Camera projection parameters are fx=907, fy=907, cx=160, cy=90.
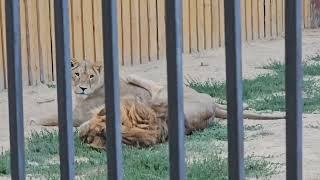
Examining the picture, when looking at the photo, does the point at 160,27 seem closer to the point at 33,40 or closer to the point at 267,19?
the point at 33,40

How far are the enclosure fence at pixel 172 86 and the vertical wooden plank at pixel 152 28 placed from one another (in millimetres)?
7915

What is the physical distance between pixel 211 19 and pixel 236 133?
9018 millimetres

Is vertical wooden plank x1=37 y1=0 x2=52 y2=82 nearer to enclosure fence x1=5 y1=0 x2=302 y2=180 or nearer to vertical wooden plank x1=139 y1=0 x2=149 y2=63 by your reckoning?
vertical wooden plank x1=139 y1=0 x2=149 y2=63

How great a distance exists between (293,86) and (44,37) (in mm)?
7098

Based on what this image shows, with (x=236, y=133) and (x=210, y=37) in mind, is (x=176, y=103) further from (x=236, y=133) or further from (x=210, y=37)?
(x=210, y=37)

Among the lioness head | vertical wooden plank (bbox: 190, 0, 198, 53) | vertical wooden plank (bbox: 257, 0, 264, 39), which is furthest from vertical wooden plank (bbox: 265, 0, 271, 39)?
the lioness head

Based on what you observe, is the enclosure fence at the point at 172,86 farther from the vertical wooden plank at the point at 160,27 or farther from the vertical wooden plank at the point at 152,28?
the vertical wooden plank at the point at 160,27

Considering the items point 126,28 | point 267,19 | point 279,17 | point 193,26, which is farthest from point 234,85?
point 279,17

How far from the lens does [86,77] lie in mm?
5828

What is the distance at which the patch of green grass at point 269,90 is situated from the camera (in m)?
6.52

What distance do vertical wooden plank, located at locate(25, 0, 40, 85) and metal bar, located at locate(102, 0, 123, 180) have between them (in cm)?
675

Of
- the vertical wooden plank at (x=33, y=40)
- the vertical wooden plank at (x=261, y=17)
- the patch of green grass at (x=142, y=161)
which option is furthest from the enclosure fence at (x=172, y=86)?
the vertical wooden plank at (x=261, y=17)

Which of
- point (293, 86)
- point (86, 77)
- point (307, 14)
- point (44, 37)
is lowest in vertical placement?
point (86, 77)

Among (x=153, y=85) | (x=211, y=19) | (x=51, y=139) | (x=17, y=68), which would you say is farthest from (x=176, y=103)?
(x=211, y=19)
